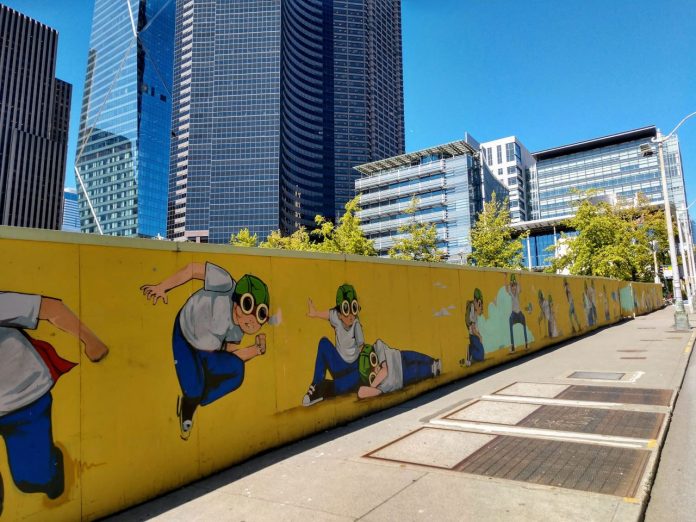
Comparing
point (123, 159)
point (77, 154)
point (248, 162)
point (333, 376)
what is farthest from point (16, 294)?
point (77, 154)

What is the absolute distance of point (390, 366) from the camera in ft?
24.2

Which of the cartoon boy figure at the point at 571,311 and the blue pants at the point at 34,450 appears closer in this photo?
the blue pants at the point at 34,450

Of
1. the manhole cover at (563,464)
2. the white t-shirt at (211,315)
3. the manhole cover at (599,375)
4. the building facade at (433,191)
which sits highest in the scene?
the building facade at (433,191)

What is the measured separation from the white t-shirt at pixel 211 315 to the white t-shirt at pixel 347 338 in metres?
1.72

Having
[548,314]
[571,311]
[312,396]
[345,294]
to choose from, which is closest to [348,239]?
[571,311]

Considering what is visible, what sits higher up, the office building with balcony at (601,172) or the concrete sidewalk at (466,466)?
the office building with balcony at (601,172)

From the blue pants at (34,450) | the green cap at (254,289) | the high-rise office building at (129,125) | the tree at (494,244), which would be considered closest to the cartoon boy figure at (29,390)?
the blue pants at (34,450)

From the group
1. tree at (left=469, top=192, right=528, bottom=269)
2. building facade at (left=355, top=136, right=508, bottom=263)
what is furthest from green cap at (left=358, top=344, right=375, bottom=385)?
building facade at (left=355, top=136, right=508, bottom=263)

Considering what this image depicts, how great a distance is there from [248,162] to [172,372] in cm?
14866

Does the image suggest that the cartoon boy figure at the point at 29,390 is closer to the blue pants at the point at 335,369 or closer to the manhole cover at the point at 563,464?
the blue pants at the point at 335,369

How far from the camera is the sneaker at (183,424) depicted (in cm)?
428

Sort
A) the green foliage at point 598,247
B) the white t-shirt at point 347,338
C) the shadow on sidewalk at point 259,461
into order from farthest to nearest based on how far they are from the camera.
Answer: the green foliage at point 598,247
the white t-shirt at point 347,338
the shadow on sidewalk at point 259,461

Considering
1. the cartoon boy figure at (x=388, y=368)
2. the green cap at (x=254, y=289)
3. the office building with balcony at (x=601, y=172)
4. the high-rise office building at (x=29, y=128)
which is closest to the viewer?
the green cap at (x=254, y=289)

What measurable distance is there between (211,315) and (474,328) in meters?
6.97
